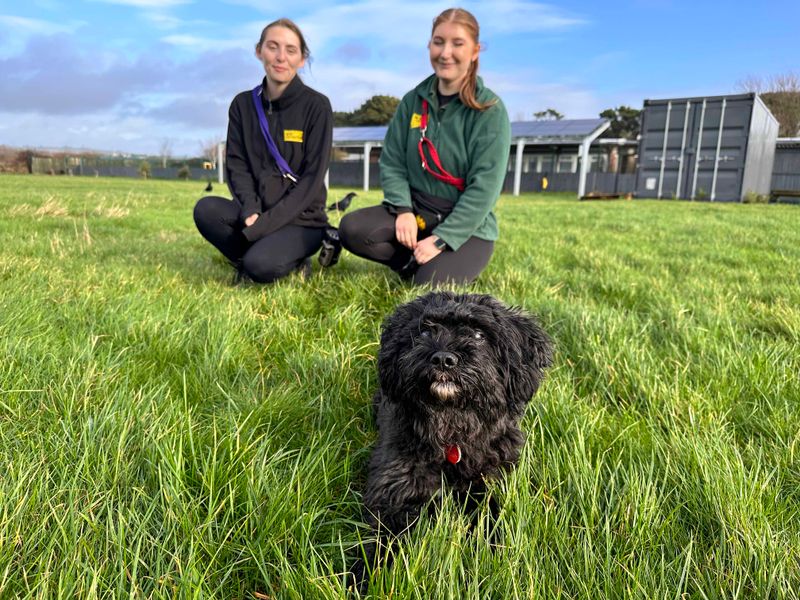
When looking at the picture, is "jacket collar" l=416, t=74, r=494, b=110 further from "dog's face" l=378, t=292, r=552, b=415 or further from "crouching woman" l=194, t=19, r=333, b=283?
"dog's face" l=378, t=292, r=552, b=415

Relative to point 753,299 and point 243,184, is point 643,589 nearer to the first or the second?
point 753,299

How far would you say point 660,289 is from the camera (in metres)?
4.80

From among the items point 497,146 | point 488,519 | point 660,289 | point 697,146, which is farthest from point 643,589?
point 697,146

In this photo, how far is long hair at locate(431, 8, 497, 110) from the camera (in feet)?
13.9

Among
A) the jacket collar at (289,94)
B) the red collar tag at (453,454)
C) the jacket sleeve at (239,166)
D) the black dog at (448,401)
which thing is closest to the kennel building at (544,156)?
the jacket sleeve at (239,166)

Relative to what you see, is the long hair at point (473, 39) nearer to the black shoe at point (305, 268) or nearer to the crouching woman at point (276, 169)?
the crouching woman at point (276, 169)

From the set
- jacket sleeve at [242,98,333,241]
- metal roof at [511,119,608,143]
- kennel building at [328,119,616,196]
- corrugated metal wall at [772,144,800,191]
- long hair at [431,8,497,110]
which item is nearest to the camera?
long hair at [431,8,497,110]

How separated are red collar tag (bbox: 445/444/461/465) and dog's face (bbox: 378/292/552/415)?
173 millimetres

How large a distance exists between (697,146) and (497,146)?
27.9 metres

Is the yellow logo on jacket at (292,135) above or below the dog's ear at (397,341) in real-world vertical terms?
above

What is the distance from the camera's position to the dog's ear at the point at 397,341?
206 cm

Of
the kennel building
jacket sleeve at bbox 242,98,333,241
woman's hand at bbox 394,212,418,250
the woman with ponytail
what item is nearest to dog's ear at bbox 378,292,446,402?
the woman with ponytail

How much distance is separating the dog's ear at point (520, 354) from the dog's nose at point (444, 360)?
287 millimetres

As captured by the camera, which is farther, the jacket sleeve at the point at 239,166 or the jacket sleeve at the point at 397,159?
the jacket sleeve at the point at 239,166
